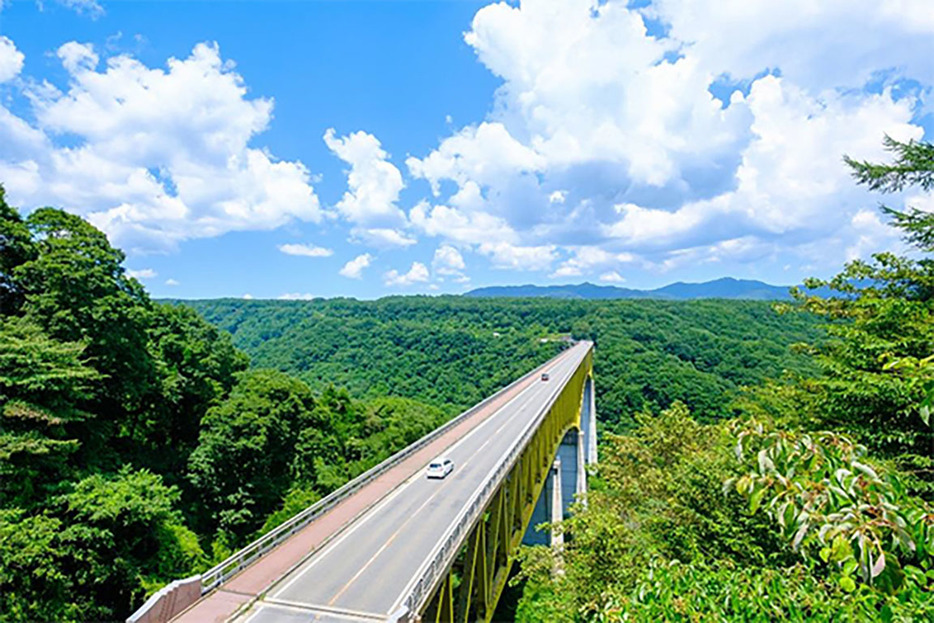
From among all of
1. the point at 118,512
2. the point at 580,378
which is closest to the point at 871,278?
the point at 118,512

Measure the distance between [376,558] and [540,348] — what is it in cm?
9250

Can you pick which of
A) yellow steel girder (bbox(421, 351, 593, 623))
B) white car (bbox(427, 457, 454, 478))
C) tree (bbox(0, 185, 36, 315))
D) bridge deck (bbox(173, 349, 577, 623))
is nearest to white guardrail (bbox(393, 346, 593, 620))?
yellow steel girder (bbox(421, 351, 593, 623))

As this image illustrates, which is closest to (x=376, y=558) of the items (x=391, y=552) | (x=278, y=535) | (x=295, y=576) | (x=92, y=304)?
(x=391, y=552)

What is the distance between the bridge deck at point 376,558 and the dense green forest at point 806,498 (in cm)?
384

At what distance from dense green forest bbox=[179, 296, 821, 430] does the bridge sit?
1802 inches

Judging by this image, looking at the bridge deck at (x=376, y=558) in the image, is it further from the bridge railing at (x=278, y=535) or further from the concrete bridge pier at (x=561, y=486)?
the concrete bridge pier at (x=561, y=486)

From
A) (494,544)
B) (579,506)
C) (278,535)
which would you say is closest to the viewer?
(278,535)

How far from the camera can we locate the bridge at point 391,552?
11.2 m

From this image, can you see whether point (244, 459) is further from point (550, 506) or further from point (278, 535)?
point (550, 506)

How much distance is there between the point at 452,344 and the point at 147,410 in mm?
83120

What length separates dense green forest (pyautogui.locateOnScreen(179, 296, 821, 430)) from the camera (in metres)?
78.1

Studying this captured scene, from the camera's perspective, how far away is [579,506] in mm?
16656

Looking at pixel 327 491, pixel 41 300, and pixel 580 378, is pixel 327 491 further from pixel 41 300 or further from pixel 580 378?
pixel 580 378

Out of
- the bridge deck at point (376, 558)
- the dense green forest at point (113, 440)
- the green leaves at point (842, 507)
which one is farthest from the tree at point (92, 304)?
the green leaves at point (842, 507)
